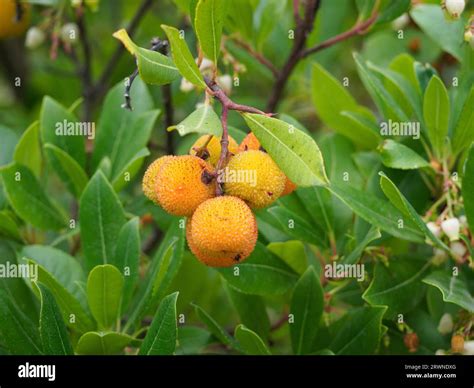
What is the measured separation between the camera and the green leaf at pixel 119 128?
1952 mm

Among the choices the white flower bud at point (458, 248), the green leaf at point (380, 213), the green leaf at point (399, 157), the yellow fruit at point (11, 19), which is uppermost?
the yellow fruit at point (11, 19)

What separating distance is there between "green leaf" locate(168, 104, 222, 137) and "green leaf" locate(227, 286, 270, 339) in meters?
0.57

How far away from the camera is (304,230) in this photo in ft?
5.78

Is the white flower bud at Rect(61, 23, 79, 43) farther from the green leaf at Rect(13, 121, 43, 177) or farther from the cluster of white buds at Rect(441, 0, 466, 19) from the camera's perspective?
the cluster of white buds at Rect(441, 0, 466, 19)

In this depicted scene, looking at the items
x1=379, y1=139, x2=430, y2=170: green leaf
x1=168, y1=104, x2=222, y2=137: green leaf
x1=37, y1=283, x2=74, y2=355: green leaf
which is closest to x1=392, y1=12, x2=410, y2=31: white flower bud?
x1=379, y1=139, x2=430, y2=170: green leaf

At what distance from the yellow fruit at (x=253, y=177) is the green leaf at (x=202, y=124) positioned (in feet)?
0.20

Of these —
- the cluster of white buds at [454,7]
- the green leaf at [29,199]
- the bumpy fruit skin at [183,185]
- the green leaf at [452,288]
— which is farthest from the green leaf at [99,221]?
the cluster of white buds at [454,7]

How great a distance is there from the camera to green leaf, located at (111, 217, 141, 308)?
1690 millimetres

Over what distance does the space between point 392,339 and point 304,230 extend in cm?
29

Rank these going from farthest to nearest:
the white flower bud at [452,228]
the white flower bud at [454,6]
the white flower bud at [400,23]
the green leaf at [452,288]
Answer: the white flower bud at [400,23] < the white flower bud at [454,6] < the white flower bud at [452,228] < the green leaf at [452,288]

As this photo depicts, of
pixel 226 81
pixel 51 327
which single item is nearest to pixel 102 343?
pixel 51 327

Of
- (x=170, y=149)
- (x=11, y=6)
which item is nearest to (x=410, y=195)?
(x=170, y=149)

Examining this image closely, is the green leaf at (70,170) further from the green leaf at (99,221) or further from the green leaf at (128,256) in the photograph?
the green leaf at (128,256)

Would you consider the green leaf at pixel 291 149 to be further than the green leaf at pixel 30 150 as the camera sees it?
No
